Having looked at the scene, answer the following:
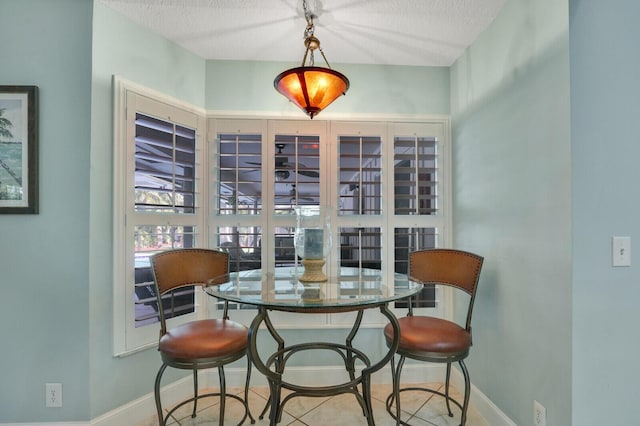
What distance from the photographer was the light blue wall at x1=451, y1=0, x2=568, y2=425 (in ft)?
4.57

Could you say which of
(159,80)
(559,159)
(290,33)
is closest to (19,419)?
(159,80)

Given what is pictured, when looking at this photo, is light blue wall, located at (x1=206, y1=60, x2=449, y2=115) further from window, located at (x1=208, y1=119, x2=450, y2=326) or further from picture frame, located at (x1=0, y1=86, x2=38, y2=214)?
picture frame, located at (x1=0, y1=86, x2=38, y2=214)

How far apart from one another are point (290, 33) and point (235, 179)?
1.08 meters

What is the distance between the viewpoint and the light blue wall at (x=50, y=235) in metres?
1.75

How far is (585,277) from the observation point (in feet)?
4.36

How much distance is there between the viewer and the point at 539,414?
4.98 ft

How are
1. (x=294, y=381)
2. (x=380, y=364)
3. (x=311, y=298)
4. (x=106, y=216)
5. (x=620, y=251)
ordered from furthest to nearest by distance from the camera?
(x=294, y=381)
(x=106, y=216)
(x=380, y=364)
(x=311, y=298)
(x=620, y=251)

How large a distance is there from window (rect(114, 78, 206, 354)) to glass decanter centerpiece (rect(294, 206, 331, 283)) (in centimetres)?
96

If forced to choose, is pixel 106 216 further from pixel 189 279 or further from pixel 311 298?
pixel 311 298

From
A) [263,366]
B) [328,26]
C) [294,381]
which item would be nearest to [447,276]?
[263,366]

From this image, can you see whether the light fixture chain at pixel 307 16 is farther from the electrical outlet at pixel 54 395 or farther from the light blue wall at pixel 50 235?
Result: the electrical outlet at pixel 54 395

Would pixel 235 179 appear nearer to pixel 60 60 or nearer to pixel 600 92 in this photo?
pixel 60 60

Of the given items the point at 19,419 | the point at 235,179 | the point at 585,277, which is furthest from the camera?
the point at 235,179

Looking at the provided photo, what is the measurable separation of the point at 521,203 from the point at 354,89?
1457 millimetres
